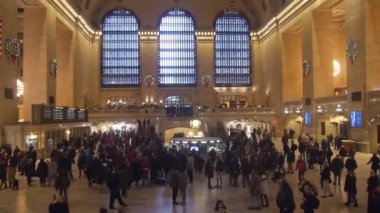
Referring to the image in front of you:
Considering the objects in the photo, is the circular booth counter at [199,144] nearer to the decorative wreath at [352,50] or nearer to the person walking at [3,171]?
the person walking at [3,171]

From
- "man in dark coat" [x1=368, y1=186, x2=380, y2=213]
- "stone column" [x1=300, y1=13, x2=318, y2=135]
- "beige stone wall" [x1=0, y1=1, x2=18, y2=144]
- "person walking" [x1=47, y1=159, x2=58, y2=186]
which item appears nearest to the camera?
"man in dark coat" [x1=368, y1=186, x2=380, y2=213]

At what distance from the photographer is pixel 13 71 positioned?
89.9 ft

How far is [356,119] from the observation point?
28234 millimetres

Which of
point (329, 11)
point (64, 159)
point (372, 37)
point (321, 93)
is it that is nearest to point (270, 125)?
point (321, 93)

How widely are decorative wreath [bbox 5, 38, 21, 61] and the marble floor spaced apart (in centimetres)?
1127

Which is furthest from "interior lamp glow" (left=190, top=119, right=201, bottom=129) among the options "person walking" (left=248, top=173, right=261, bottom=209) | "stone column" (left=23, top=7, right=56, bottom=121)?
"person walking" (left=248, top=173, right=261, bottom=209)

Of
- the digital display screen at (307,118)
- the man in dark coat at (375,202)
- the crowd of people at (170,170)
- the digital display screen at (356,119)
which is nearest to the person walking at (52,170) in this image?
the crowd of people at (170,170)

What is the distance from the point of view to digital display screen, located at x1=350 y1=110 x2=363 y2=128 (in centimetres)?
2767

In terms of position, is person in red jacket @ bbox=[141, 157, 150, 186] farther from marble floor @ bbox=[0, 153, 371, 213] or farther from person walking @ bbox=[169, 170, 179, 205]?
person walking @ bbox=[169, 170, 179, 205]

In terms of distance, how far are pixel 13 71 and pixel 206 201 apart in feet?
58.7

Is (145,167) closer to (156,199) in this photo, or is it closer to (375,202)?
(156,199)

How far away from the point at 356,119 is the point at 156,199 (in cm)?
1781

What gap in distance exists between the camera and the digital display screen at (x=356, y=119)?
27.7m

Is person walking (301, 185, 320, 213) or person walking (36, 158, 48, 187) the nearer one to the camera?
person walking (301, 185, 320, 213)
